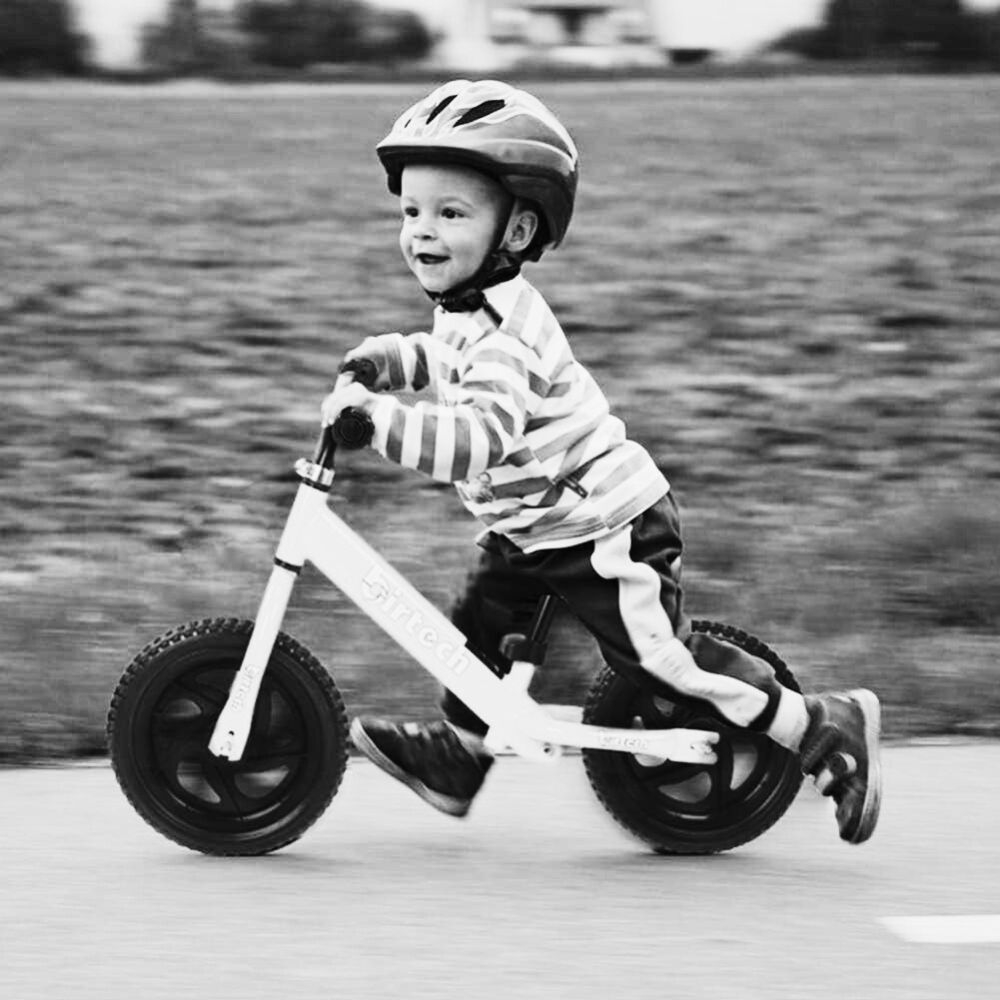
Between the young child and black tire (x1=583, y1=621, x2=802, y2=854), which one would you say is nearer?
the young child

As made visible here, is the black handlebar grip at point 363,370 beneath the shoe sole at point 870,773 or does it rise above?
above

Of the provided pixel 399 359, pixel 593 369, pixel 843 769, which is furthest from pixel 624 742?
pixel 593 369

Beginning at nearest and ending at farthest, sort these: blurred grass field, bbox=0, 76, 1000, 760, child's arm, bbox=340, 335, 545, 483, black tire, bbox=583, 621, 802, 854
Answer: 1. child's arm, bbox=340, 335, 545, 483
2. black tire, bbox=583, 621, 802, 854
3. blurred grass field, bbox=0, 76, 1000, 760

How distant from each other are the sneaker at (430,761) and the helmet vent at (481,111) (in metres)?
1.24

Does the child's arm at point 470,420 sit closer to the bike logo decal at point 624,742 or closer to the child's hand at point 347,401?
the child's hand at point 347,401

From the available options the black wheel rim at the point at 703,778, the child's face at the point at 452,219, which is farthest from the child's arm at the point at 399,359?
the black wheel rim at the point at 703,778

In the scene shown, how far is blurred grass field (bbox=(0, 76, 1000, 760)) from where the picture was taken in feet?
21.6

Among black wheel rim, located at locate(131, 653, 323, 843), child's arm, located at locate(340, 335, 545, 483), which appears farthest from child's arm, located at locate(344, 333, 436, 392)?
black wheel rim, located at locate(131, 653, 323, 843)

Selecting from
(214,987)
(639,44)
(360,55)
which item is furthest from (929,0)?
(214,987)

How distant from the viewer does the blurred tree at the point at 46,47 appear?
1695 centimetres

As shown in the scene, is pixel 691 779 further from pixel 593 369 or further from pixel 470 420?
pixel 593 369

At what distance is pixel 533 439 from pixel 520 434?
→ 0.28ft

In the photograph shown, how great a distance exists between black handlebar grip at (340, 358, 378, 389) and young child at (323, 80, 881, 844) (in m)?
0.10

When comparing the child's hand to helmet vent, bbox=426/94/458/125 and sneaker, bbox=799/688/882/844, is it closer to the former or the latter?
helmet vent, bbox=426/94/458/125
